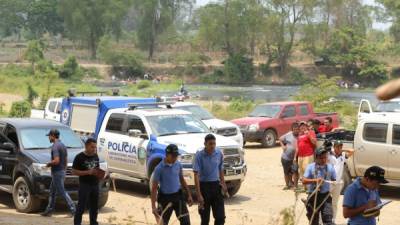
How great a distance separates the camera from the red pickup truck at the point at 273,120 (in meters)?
22.7

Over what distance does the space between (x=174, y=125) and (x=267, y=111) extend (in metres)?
10.6

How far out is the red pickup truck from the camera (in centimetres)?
2266

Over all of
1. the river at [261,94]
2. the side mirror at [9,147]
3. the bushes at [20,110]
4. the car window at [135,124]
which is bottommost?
the river at [261,94]

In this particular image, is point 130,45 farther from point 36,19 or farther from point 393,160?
point 393,160

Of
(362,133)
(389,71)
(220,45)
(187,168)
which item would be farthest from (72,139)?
(220,45)

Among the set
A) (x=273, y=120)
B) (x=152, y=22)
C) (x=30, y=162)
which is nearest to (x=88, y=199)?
(x=30, y=162)

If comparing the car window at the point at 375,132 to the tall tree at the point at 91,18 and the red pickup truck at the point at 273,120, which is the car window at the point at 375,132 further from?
the tall tree at the point at 91,18

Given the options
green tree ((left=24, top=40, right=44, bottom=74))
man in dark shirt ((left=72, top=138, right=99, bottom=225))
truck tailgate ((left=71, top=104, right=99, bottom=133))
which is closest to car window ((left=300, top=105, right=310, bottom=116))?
truck tailgate ((left=71, top=104, right=99, bottom=133))

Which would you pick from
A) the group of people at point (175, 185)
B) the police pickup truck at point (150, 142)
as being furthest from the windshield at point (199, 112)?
the group of people at point (175, 185)

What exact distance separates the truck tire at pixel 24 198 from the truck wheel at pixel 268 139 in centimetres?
1234

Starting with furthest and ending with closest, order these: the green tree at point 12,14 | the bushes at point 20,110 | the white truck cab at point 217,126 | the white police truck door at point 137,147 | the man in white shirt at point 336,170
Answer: the green tree at point 12,14
the bushes at point 20,110
the white truck cab at point 217,126
the white police truck door at point 137,147
the man in white shirt at point 336,170

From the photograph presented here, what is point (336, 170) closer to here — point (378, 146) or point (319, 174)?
point (319, 174)

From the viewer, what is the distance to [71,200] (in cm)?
1091

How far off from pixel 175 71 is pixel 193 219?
9251 cm
